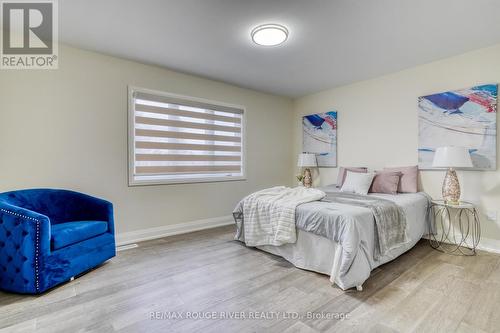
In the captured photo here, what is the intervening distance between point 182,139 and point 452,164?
3528mm

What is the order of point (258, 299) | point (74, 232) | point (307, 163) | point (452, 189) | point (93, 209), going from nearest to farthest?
point (258, 299) < point (74, 232) < point (93, 209) < point (452, 189) < point (307, 163)

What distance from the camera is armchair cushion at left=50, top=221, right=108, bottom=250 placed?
2119 millimetres

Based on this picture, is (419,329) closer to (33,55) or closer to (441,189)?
(441,189)

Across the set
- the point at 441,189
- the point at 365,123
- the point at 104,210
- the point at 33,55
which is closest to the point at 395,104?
the point at 365,123

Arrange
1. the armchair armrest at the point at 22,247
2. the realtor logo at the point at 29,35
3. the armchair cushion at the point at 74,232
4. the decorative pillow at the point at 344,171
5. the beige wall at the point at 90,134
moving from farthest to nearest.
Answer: the decorative pillow at the point at 344,171 → the beige wall at the point at 90,134 → the realtor logo at the point at 29,35 → the armchair cushion at the point at 74,232 → the armchair armrest at the point at 22,247

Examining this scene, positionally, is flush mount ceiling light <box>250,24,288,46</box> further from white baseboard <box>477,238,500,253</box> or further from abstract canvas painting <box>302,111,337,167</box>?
white baseboard <box>477,238,500,253</box>

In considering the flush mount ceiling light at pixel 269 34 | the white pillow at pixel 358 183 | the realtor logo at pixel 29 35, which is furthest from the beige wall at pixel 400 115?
the realtor logo at pixel 29 35

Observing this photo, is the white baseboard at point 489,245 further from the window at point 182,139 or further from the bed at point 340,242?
the window at point 182,139

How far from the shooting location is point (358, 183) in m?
3.51

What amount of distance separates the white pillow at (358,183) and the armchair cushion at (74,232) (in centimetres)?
319

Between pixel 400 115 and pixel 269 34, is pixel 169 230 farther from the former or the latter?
pixel 400 115

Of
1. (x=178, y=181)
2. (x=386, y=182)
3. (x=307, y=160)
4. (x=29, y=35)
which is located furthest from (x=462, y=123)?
(x=29, y=35)

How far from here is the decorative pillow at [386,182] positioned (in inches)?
132

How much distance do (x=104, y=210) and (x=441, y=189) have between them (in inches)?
167
